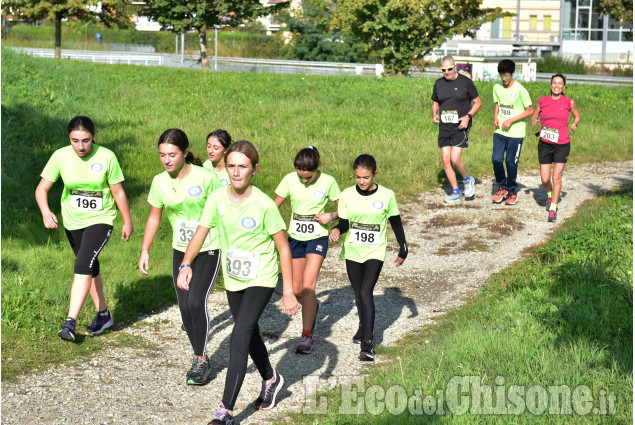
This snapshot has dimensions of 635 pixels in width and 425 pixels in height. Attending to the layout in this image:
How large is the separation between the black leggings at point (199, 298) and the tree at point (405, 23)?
28350mm

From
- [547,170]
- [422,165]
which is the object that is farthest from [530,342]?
[422,165]

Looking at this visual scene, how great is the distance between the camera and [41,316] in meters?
7.46

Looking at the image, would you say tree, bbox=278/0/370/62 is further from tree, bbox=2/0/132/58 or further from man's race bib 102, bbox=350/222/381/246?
man's race bib 102, bbox=350/222/381/246

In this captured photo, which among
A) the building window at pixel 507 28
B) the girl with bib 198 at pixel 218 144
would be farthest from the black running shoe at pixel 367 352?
the building window at pixel 507 28

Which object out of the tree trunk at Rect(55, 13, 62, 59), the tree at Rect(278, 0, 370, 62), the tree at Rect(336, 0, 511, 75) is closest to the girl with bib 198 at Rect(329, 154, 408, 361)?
the tree at Rect(336, 0, 511, 75)

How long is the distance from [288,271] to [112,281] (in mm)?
4000

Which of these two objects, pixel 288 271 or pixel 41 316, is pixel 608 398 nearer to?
pixel 288 271

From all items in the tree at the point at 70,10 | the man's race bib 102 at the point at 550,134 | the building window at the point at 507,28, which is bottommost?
the man's race bib 102 at the point at 550,134

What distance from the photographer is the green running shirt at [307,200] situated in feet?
23.1

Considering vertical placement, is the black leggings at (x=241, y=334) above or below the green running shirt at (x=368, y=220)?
below

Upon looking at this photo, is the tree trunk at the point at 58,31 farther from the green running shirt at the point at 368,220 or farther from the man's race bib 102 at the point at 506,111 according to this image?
the green running shirt at the point at 368,220

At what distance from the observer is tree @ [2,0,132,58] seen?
39000 mm

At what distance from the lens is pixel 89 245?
22.9 ft

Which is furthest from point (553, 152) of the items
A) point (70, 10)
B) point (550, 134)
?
point (70, 10)
